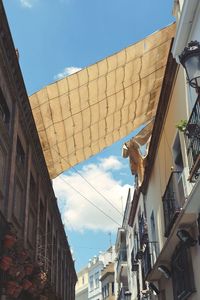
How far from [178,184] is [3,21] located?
5819 mm

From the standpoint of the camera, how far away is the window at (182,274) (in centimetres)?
1052

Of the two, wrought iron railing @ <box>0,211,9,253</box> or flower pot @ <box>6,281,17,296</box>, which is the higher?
wrought iron railing @ <box>0,211,9,253</box>

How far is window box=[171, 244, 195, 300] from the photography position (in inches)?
414

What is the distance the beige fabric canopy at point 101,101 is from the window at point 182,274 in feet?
20.2

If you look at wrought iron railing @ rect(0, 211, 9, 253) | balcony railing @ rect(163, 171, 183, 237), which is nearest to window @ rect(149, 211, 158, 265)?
balcony railing @ rect(163, 171, 183, 237)

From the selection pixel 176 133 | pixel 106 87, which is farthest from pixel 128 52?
pixel 176 133

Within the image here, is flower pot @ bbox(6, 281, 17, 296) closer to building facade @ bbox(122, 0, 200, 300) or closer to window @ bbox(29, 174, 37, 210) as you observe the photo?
building facade @ bbox(122, 0, 200, 300)

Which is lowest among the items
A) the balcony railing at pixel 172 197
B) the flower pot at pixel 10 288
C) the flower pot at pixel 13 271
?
the flower pot at pixel 10 288

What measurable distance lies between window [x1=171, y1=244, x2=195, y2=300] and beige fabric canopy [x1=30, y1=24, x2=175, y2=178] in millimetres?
6151

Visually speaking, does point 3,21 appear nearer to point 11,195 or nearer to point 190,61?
point 11,195

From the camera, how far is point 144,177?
62.0 feet

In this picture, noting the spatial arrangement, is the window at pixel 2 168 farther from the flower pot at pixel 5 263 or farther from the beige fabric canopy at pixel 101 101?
the beige fabric canopy at pixel 101 101

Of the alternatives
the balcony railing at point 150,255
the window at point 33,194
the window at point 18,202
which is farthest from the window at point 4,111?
the balcony railing at point 150,255

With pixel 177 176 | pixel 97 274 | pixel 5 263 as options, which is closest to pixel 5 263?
pixel 5 263
